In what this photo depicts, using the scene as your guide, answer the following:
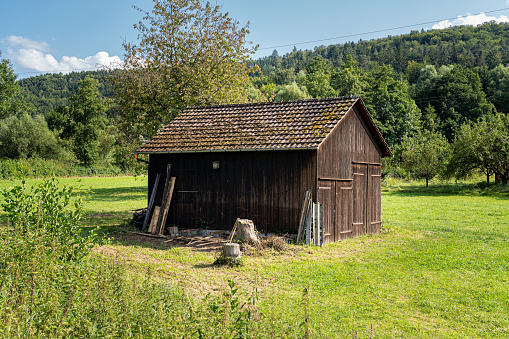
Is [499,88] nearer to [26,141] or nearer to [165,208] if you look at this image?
[165,208]

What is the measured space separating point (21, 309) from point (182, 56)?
75.5 ft

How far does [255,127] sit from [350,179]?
13.5ft

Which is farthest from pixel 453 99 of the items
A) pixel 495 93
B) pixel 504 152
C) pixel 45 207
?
pixel 45 207

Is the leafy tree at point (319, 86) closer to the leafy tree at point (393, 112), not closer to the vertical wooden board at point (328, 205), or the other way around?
the leafy tree at point (393, 112)

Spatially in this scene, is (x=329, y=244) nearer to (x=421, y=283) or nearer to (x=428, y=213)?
(x=421, y=283)

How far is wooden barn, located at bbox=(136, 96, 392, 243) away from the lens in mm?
14320

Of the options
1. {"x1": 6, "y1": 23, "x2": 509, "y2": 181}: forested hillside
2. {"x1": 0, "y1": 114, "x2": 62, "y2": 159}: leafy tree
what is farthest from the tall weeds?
{"x1": 0, "y1": 114, "x2": 62, "y2": 159}: leafy tree

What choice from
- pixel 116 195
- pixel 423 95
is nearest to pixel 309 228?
pixel 116 195

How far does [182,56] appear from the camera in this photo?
1029 inches

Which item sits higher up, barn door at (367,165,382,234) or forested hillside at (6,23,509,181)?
forested hillside at (6,23,509,181)

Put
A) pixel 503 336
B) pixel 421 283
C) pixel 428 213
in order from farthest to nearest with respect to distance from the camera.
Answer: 1. pixel 428 213
2. pixel 421 283
3. pixel 503 336

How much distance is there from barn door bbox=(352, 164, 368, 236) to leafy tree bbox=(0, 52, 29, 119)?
43668mm

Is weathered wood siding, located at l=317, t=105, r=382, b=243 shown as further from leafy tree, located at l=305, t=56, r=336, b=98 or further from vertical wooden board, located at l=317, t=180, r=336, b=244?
leafy tree, located at l=305, t=56, r=336, b=98

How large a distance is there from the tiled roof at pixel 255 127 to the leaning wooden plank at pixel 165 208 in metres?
1.37
